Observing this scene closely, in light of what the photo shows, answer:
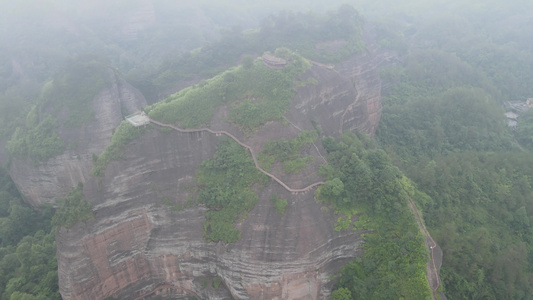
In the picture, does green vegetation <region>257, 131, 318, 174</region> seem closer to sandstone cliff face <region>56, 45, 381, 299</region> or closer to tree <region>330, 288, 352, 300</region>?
sandstone cliff face <region>56, 45, 381, 299</region>

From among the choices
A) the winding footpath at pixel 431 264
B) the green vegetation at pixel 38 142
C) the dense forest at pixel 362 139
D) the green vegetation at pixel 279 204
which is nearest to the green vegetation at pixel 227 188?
the dense forest at pixel 362 139

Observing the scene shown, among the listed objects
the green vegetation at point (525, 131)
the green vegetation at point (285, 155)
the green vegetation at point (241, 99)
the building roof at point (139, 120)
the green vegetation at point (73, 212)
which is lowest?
the green vegetation at point (525, 131)

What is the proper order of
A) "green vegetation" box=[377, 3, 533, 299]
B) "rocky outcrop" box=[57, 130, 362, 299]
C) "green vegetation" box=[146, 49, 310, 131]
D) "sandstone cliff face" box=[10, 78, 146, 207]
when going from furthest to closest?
"sandstone cliff face" box=[10, 78, 146, 207] < "green vegetation" box=[146, 49, 310, 131] < "green vegetation" box=[377, 3, 533, 299] < "rocky outcrop" box=[57, 130, 362, 299]

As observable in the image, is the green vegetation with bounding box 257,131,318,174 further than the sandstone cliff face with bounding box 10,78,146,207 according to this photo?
No

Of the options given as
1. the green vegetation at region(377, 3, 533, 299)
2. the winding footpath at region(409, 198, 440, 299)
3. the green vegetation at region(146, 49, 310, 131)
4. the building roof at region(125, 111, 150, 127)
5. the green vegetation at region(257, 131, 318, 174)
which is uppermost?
the green vegetation at region(146, 49, 310, 131)

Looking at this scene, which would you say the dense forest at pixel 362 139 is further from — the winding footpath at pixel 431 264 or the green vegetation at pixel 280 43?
the winding footpath at pixel 431 264

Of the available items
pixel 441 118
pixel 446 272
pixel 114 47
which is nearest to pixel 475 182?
pixel 446 272

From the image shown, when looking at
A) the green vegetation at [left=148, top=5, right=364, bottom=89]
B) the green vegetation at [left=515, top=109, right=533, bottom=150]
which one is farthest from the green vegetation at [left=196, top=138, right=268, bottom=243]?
the green vegetation at [left=515, top=109, right=533, bottom=150]
